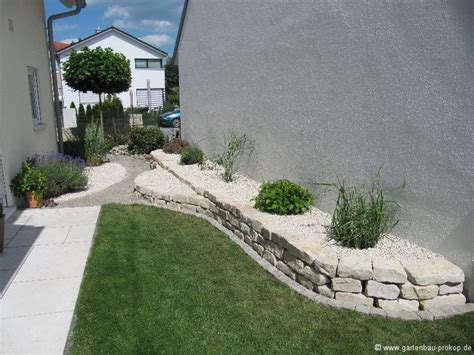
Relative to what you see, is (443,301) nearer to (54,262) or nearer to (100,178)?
(54,262)

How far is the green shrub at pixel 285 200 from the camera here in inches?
204

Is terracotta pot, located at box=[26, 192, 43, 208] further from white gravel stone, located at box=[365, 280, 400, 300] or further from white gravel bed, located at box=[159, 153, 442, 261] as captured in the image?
white gravel stone, located at box=[365, 280, 400, 300]

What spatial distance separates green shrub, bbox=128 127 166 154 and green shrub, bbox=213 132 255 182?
18.0ft

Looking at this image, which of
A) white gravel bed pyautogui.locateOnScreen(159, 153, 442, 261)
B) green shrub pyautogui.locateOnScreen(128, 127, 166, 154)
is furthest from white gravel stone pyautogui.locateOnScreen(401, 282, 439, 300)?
green shrub pyautogui.locateOnScreen(128, 127, 166, 154)

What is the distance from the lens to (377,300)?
3588 mm

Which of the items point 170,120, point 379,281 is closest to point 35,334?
point 379,281

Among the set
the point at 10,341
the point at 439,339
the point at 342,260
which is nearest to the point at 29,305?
the point at 10,341

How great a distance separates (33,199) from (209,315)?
4914 mm

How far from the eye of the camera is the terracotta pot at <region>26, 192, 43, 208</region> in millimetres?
7012

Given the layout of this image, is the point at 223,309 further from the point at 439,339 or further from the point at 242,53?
the point at 242,53

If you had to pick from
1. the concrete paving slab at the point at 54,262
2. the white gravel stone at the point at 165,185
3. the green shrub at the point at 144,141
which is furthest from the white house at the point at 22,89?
the green shrub at the point at 144,141

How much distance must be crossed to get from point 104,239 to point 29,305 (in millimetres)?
1728

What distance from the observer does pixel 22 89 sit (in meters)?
7.66

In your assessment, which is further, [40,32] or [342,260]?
[40,32]
